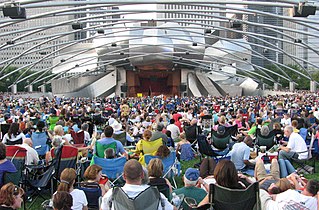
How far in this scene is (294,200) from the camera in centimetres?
516

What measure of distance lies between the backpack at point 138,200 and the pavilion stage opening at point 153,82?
232 feet

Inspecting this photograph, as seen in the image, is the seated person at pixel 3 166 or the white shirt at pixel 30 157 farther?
the white shirt at pixel 30 157

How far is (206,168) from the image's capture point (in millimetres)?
8039

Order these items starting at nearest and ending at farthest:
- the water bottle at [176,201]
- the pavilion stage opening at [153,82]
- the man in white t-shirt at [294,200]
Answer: the man in white t-shirt at [294,200] → the water bottle at [176,201] → the pavilion stage opening at [153,82]

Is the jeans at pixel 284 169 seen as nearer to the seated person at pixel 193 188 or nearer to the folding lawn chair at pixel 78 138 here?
the seated person at pixel 193 188

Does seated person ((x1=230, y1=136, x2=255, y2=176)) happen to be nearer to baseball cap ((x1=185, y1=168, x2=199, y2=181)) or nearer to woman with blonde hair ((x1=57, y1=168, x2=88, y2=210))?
baseball cap ((x1=185, y1=168, x2=199, y2=181))

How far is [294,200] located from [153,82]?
241 ft

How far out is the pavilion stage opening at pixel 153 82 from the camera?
75.9 meters

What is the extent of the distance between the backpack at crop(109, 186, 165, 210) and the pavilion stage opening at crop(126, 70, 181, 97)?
70834mm

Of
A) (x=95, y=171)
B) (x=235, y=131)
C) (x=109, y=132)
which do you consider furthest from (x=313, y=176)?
(x=95, y=171)

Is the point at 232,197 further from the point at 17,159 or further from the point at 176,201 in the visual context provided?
the point at 17,159

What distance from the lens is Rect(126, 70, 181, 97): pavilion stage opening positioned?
249ft

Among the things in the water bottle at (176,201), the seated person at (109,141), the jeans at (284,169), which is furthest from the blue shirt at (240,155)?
the water bottle at (176,201)

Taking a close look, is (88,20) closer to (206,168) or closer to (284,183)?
(206,168)
